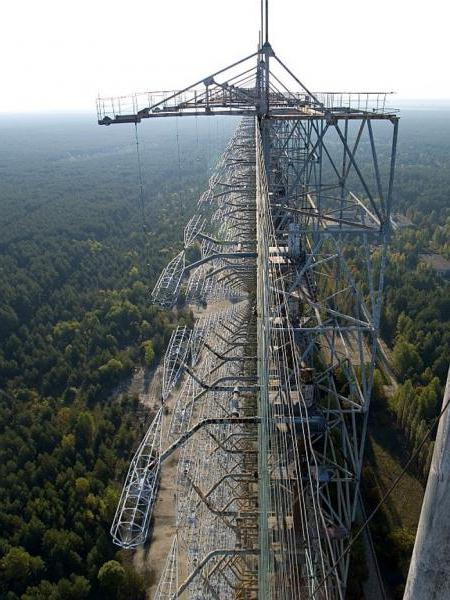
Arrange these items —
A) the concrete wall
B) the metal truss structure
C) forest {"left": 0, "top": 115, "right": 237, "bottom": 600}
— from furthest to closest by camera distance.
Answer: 1. forest {"left": 0, "top": 115, "right": 237, "bottom": 600}
2. the metal truss structure
3. the concrete wall

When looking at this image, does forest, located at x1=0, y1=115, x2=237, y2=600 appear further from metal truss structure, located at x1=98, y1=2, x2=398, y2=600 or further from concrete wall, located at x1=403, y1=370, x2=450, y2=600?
concrete wall, located at x1=403, y1=370, x2=450, y2=600

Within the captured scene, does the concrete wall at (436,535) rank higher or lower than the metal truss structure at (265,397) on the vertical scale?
higher

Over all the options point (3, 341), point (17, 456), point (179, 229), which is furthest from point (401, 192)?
point (17, 456)

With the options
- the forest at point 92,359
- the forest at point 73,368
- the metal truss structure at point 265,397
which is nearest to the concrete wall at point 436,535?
the metal truss structure at point 265,397

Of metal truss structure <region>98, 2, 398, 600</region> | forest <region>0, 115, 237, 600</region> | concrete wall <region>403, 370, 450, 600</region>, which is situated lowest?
forest <region>0, 115, 237, 600</region>

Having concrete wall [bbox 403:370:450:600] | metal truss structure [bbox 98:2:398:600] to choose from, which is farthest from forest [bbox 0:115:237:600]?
concrete wall [bbox 403:370:450:600]

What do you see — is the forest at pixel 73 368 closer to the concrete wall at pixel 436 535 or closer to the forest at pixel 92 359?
the forest at pixel 92 359

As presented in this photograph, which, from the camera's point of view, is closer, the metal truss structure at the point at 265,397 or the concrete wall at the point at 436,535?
the concrete wall at the point at 436,535
